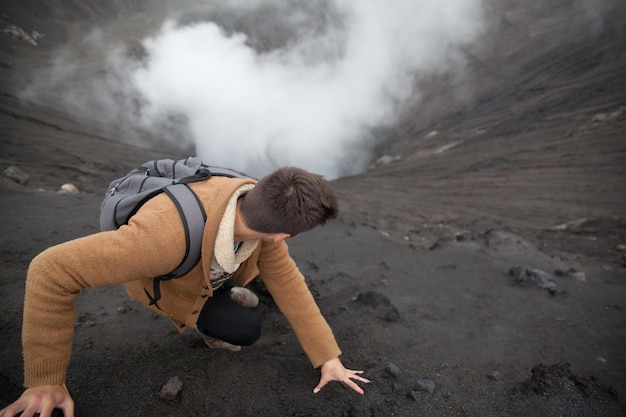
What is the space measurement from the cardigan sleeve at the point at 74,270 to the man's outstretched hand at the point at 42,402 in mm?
23

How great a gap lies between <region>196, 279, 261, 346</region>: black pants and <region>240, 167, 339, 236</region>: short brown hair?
2.48 ft

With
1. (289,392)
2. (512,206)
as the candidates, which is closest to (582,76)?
(512,206)

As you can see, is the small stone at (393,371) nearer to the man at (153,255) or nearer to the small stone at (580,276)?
the man at (153,255)

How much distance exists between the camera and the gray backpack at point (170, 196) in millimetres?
1153

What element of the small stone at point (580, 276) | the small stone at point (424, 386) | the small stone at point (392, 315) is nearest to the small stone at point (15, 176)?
the small stone at point (392, 315)

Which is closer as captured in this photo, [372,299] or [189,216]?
[189,216]

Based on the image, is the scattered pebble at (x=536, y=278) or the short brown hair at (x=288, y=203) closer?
the short brown hair at (x=288, y=203)

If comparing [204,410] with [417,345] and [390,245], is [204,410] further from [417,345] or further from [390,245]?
[390,245]

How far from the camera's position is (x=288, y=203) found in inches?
45.7

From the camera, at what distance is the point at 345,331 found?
2.39m

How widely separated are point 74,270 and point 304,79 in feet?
62.5

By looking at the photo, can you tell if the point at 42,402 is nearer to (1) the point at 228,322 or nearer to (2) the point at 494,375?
(1) the point at 228,322

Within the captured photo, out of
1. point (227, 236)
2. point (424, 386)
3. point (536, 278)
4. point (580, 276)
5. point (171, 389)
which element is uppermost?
point (227, 236)

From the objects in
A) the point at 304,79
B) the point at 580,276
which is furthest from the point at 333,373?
Result: the point at 304,79
